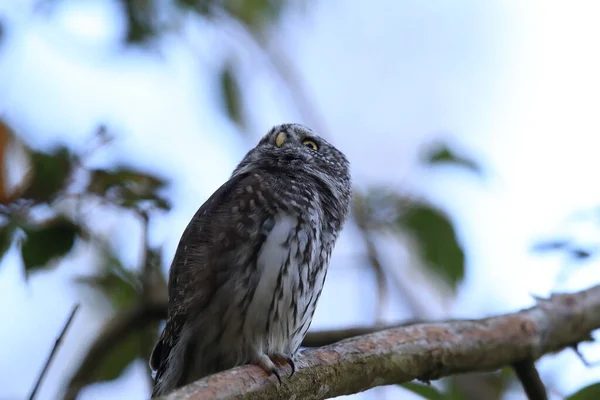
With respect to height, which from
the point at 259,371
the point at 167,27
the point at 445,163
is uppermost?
the point at 167,27

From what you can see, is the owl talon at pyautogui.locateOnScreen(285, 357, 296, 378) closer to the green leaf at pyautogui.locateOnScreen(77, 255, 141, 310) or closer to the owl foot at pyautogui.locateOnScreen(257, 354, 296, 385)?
the owl foot at pyautogui.locateOnScreen(257, 354, 296, 385)

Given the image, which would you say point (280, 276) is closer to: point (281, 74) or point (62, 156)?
point (62, 156)

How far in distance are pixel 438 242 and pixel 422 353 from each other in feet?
1.97

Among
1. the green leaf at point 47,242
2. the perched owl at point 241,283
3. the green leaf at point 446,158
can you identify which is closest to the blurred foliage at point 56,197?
the green leaf at point 47,242

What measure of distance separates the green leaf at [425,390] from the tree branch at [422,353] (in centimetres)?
4

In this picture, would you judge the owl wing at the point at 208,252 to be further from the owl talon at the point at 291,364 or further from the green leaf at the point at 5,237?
the green leaf at the point at 5,237

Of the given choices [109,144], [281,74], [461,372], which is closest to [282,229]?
[109,144]

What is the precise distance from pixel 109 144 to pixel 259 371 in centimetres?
99

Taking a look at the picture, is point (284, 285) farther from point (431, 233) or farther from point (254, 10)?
point (254, 10)

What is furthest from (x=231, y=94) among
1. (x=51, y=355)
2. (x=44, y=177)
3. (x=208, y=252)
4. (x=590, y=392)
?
(x=590, y=392)

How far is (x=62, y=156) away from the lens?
2771mm

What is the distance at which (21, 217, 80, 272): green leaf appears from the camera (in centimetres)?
254

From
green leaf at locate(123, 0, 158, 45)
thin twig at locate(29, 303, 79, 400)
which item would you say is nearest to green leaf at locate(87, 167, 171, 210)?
thin twig at locate(29, 303, 79, 400)

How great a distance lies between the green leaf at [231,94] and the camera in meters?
4.49
